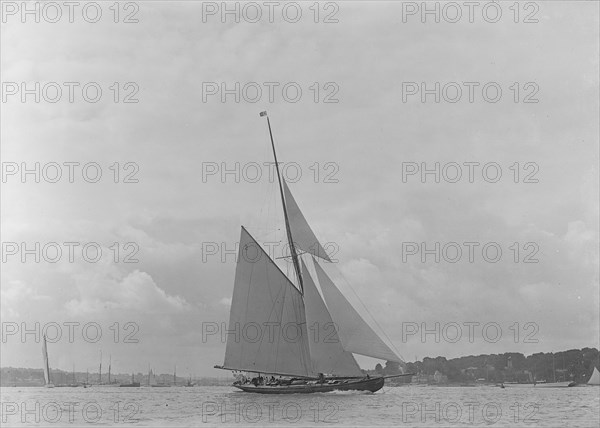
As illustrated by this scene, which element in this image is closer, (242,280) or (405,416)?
(405,416)

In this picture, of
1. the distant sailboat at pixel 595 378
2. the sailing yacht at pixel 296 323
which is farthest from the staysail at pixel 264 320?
the distant sailboat at pixel 595 378

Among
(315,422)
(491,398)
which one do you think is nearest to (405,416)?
(315,422)

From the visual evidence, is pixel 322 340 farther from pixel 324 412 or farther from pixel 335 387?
pixel 324 412

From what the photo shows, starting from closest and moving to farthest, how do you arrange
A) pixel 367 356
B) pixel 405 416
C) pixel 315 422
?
pixel 315 422 < pixel 405 416 < pixel 367 356

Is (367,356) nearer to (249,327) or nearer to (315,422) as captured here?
(249,327)

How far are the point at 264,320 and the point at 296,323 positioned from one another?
2.01m

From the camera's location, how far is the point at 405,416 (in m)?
41.2

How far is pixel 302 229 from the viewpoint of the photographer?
4891 cm

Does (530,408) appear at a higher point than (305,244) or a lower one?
lower

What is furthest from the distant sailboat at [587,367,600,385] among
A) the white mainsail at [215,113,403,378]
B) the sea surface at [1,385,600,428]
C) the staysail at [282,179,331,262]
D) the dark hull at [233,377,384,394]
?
the staysail at [282,179,331,262]

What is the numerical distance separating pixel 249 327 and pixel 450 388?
114ft

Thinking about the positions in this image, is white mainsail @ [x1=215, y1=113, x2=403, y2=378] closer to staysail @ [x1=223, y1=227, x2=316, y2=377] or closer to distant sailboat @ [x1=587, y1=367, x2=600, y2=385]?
staysail @ [x1=223, y1=227, x2=316, y2=377]

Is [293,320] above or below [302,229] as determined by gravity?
below

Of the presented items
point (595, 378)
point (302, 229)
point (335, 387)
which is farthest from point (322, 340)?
point (595, 378)
